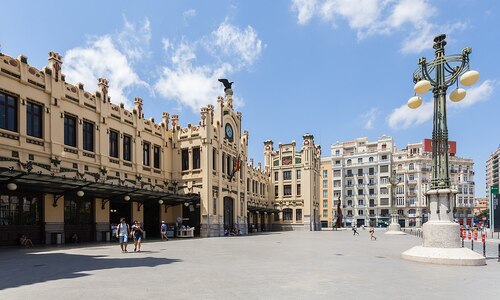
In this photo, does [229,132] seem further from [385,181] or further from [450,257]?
[385,181]

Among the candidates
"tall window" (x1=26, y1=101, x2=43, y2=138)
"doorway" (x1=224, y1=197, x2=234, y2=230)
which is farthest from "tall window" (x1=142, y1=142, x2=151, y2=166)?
"tall window" (x1=26, y1=101, x2=43, y2=138)

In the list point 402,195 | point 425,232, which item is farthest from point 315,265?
point 402,195

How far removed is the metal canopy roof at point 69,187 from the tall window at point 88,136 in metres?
3.86

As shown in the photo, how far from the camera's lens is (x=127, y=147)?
110 feet

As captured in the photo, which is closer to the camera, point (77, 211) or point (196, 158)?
point (77, 211)

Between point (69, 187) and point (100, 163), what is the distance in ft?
18.7

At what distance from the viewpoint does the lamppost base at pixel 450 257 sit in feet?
45.6

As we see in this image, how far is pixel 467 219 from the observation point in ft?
341

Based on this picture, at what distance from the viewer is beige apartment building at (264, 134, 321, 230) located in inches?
2630

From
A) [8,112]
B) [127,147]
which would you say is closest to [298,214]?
[127,147]

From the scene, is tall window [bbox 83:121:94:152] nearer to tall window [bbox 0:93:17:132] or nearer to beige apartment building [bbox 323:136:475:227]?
tall window [bbox 0:93:17:132]

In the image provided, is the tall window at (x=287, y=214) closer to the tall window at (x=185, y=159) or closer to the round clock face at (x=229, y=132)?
the round clock face at (x=229, y=132)

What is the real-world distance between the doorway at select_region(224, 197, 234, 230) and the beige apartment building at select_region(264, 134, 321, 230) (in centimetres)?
2425

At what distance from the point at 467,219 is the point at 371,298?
112 metres
